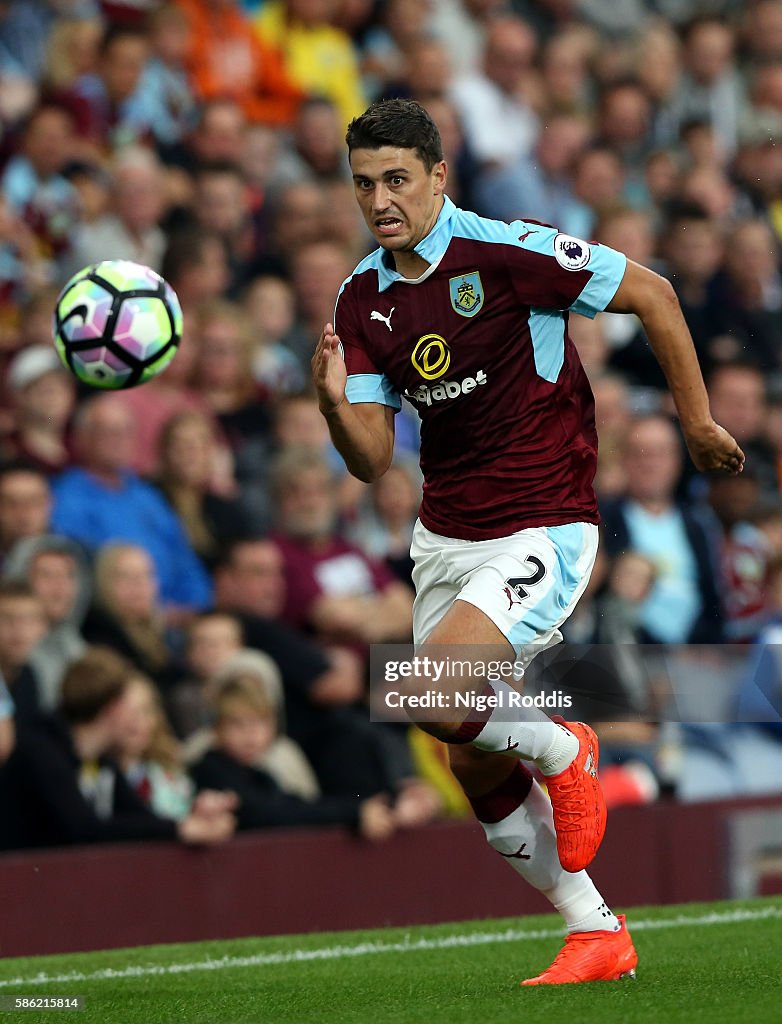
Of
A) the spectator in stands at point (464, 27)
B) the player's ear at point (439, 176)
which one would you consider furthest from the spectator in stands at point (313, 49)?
the player's ear at point (439, 176)

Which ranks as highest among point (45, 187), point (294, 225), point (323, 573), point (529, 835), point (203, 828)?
point (45, 187)

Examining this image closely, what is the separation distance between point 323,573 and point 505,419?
3.73 meters

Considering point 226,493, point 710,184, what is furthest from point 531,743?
point 710,184

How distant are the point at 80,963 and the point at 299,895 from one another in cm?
157

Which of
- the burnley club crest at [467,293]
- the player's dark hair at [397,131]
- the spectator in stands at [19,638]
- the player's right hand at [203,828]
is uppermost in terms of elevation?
the player's dark hair at [397,131]

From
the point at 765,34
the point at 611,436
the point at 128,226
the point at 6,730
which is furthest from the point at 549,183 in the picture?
the point at 6,730

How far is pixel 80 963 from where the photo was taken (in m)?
6.80

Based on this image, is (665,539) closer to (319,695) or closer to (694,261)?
(319,695)

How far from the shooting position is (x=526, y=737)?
17.9ft

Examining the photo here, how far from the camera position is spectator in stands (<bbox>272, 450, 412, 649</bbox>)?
9242 mm

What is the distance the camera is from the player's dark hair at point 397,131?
555cm

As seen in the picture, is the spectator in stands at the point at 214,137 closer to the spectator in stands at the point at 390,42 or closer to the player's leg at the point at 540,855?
the spectator in stands at the point at 390,42

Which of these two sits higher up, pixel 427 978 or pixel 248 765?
pixel 248 765

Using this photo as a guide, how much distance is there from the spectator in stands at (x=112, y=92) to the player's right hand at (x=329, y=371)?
5997mm
